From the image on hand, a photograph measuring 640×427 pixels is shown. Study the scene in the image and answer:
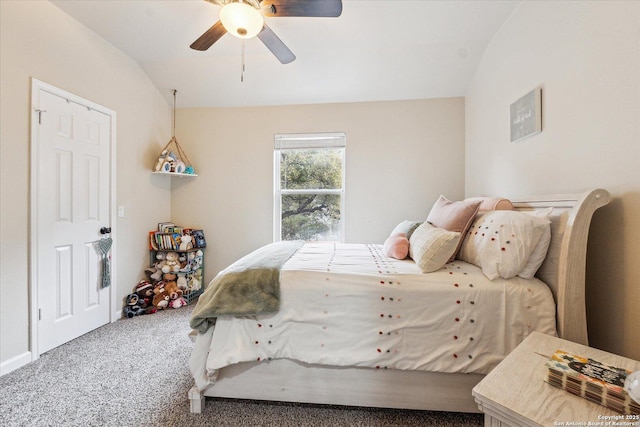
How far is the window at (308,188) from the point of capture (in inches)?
127

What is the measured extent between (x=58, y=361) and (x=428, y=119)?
13.0 ft

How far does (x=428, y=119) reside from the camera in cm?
303

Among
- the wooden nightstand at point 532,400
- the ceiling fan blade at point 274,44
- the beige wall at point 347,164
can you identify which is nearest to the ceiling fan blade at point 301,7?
the ceiling fan blade at point 274,44

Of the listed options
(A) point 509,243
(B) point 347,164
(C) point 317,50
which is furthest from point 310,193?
(A) point 509,243

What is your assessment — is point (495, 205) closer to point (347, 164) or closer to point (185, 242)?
point (347, 164)

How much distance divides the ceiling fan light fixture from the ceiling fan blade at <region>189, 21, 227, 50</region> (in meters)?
0.16

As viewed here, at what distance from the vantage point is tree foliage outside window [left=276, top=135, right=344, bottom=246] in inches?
128

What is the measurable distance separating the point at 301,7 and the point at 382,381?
7.01 ft

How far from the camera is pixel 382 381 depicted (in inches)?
53.5

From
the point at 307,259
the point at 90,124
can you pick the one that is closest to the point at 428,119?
the point at 307,259

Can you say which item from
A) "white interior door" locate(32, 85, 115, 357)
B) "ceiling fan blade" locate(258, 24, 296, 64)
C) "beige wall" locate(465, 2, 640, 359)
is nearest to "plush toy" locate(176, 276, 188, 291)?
"white interior door" locate(32, 85, 115, 357)

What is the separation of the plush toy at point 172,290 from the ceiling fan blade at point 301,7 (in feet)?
9.07

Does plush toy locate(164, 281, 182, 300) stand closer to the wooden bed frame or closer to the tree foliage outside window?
the tree foliage outside window

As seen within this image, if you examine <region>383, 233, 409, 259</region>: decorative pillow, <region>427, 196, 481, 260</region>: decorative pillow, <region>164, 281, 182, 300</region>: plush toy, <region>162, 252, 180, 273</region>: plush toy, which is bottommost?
<region>164, 281, 182, 300</region>: plush toy
